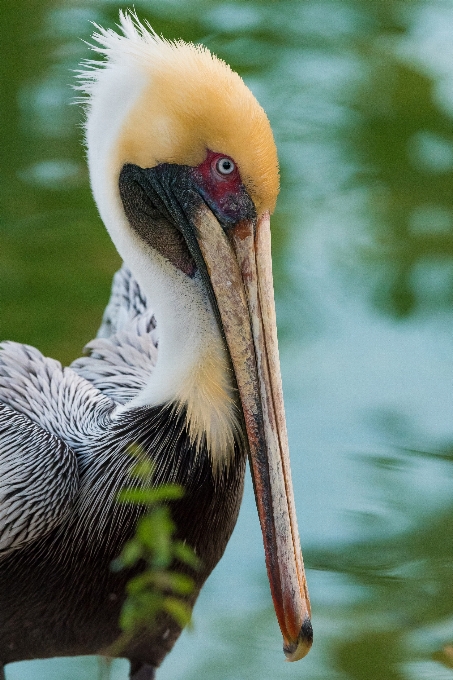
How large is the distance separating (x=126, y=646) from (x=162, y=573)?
0.50m

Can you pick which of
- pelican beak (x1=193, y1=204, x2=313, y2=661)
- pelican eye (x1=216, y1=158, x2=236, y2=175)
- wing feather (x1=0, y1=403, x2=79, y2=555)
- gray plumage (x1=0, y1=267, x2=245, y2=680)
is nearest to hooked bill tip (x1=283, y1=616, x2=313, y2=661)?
pelican beak (x1=193, y1=204, x2=313, y2=661)

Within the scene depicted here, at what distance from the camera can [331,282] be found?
502 cm

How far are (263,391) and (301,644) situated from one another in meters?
0.55

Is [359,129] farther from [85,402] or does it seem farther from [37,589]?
[37,589]

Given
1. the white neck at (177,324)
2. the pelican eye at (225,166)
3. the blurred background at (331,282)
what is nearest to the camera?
the pelican eye at (225,166)

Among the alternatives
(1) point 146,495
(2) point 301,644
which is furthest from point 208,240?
(2) point 301,644

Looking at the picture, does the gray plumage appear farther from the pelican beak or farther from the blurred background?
the blurred background

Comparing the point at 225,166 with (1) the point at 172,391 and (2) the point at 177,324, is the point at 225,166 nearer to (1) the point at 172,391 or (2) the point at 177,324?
(2) the point at 177,324

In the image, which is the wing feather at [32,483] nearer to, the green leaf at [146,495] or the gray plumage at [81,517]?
the gray plumage at [81,517]

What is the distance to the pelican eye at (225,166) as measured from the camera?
262cm

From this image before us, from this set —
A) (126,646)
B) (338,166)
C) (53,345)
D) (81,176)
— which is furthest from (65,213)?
(126,646)

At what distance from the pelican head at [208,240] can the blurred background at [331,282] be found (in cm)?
90

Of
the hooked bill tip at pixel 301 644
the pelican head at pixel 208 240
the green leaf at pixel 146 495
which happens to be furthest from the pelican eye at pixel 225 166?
the hooked bill tip at pixel 301 644

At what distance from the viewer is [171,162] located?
2.69m
